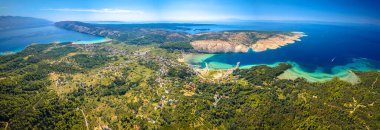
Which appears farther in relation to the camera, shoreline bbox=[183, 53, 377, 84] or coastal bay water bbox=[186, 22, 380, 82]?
coastal bay water bbox=[186, 22, 380, 82]

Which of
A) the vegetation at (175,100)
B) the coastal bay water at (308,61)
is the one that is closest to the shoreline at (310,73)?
the coastal bay water at (308,61)

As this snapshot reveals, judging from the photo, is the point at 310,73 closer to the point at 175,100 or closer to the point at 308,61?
the point at 308,61

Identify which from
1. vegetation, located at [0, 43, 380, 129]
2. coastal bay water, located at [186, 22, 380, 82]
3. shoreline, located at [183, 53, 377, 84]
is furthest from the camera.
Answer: coastal bay water, located at [186, 22, 380, 82]

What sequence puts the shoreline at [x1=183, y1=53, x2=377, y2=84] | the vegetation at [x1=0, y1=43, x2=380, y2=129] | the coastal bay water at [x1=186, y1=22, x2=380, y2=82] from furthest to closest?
the coastal bay water at [x1=186, y1=22, x2=380, y2=82] < the shoreline at [x1=183, y1=53, x2=377, y2=84] < the vegetation at [x1=0, y1=43, x2=380, y2=129]

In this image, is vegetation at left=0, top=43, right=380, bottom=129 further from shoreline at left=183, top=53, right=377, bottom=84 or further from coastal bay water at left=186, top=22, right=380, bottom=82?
coastal bay water at left=186, top=22, right=380, bottom=82

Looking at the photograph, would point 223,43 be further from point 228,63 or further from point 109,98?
point 109,98

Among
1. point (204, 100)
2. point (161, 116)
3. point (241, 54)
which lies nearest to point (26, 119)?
point (161, 116)

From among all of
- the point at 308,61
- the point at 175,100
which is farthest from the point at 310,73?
the point at 175,100

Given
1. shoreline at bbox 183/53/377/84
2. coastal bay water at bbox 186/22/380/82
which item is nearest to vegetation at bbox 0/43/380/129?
shoreline at bbox 183/53/377/84

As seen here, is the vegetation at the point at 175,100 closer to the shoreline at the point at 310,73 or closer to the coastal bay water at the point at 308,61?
the shoreline at the point at 310,73
